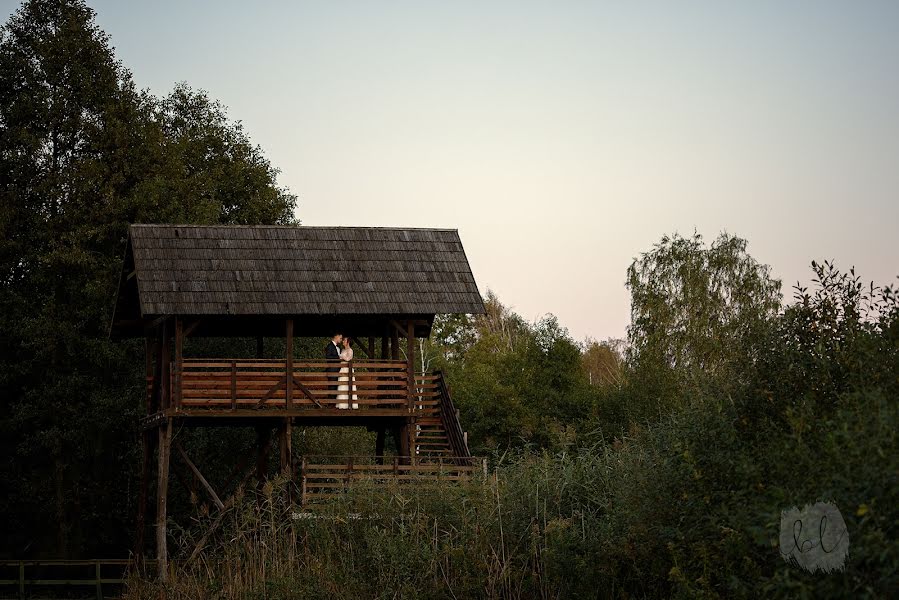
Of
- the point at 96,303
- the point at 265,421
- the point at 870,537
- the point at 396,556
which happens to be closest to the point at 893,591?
the point at 870,537

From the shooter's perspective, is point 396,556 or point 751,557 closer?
point 751,557

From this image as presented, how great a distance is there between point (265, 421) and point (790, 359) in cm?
1381

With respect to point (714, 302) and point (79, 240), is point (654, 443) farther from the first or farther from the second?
point (714, 302)

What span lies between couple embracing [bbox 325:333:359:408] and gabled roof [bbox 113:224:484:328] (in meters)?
0.97

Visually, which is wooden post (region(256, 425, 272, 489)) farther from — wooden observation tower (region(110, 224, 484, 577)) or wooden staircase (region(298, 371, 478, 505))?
wooden staircase (region(298, 371, 478, 505))

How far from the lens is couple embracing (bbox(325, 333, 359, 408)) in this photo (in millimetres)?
23578

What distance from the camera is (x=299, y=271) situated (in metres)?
24.3

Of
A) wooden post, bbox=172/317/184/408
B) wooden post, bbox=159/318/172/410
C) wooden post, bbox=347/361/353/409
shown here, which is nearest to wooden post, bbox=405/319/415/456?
wooden post, bbox=347/361/353/409

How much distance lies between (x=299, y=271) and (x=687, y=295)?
23.1m

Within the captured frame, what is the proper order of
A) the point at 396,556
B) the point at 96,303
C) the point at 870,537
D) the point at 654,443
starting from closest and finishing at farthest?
the point at 870,537 < the point at 654,443 < the point at 396,556 < the point at 96,303

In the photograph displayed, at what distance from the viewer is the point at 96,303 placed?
3250cm

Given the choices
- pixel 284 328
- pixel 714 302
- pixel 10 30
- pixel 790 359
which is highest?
pixel 10 30

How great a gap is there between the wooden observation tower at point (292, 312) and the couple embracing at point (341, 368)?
4.7 inches

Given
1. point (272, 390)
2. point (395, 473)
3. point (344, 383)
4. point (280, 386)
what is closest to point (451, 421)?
point (344, 383)
